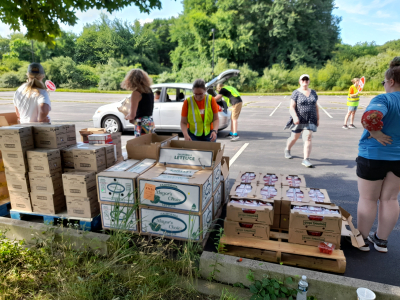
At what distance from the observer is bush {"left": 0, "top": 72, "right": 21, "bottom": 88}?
4322 centimetres

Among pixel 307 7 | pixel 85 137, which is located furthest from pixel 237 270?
pixel 307 7

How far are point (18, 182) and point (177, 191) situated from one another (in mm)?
2174

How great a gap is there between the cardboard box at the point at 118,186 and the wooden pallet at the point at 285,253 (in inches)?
45.1

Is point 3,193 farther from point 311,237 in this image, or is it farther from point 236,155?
point 236,155

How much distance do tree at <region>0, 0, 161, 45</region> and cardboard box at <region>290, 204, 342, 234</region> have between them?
393 centimetres

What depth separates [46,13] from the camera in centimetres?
Result: 417

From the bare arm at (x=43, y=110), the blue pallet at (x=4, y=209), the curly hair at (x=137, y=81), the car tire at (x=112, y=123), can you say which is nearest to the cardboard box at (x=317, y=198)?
the curly hair at (x=137, y=81)

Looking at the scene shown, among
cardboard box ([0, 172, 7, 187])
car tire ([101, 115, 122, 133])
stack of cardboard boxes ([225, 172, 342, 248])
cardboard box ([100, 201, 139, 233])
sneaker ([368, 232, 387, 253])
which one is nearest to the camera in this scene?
stack of cardboard boxes ([225, 172, 342, 248])

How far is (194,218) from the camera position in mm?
3008

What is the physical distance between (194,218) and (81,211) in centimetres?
149

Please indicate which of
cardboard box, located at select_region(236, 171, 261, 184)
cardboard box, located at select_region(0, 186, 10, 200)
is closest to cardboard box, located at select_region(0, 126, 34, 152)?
cardboard box, located at select_region(0, 186, 10, 200)

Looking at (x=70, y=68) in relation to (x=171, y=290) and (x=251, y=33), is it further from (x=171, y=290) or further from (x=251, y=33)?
(x=171, y=290)

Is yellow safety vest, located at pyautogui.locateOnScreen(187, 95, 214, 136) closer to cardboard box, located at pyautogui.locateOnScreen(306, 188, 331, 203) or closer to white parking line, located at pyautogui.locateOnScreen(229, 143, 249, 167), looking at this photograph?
cardboard box, located at pyautogui.locateOnScreen(306, 188, 331, 203)

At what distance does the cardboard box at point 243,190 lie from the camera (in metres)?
3.62
